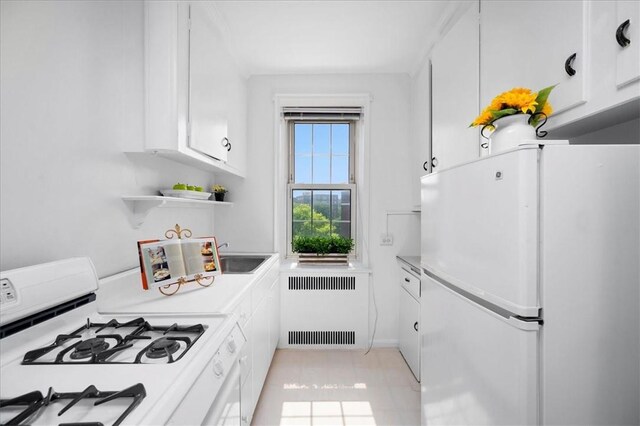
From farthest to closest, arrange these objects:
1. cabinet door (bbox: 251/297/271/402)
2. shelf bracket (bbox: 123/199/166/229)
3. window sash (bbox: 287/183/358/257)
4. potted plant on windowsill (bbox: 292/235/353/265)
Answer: window sash (bbox: 287/183/358/257), potted plant on windowsill (bbox: 292/235/353/265), cabinet door (bbox: 251/297/271/402), shelf bracket (bbox: 123/199/166/229)

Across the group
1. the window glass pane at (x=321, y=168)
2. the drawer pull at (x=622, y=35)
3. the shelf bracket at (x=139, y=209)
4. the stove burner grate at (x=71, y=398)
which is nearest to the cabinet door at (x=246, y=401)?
the stove burner grate at (x=71, y=398)

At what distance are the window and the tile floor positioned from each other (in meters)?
1.11

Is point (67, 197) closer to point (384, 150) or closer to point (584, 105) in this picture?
point (584, 105)

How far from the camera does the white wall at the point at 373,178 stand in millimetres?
2781

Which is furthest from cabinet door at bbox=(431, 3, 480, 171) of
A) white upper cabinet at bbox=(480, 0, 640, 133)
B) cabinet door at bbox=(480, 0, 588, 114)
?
white upper cabinet at bbox=(480, 0, 640, 133)

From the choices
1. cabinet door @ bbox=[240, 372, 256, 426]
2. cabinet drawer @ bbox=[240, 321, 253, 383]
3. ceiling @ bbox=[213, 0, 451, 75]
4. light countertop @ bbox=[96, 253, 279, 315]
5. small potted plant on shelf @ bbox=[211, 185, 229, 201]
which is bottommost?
cabinet door @ bbox=[240, 372, 256, 426]

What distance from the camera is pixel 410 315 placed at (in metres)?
2.41

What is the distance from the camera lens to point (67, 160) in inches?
46.3

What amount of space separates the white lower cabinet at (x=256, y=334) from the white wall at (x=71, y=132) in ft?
2.25

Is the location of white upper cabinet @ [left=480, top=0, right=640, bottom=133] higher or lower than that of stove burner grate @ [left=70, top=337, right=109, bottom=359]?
higher

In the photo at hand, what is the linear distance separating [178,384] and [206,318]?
0.45 meters

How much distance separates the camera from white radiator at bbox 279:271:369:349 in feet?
8.86

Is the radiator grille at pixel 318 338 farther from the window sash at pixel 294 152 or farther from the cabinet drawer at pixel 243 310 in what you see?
the window sash at pixel 294 152

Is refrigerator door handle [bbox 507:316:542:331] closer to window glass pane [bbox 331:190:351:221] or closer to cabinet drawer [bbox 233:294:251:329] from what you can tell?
cabinet drawer [bbox 233:294:251:329]
